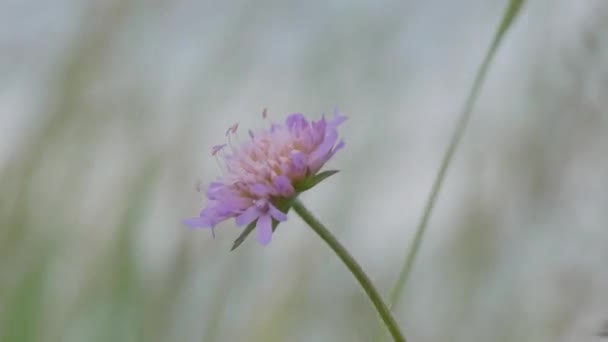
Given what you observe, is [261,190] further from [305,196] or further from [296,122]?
[305,196]

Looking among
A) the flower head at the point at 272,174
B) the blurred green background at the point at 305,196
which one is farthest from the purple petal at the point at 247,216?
the blurred green background at the point at 305,196

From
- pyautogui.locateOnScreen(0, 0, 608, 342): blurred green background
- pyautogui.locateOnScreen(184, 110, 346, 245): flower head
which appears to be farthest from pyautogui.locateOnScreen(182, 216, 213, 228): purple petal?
pyautogui.locateOnScreen(0, 0, 608, 342): blurred green background

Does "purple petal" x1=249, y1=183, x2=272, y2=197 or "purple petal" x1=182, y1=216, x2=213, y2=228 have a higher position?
"purple petal" x1=249, y1=183, x2=272, y2=197

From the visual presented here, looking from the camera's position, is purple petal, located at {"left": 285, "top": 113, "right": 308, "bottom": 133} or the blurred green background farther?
the blurred green background

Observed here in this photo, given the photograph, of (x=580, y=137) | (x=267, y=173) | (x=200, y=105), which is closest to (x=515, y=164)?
(x=580, y=137)

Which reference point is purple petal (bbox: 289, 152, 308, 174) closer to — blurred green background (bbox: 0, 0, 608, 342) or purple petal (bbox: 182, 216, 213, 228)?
purple petal (bbox: 182, 216, 213, 228)

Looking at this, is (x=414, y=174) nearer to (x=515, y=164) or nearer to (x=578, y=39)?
(x=515, y=164)

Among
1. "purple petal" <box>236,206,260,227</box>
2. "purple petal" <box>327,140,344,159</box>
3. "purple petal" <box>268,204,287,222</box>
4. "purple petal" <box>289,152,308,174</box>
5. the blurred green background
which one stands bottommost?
the blurred green background

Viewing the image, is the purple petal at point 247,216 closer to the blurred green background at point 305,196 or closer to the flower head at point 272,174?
the flower head at point 272,174
